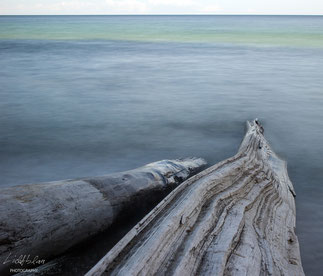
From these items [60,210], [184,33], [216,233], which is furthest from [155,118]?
[184,33]

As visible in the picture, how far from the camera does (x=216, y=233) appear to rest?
2.00m

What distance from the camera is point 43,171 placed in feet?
13.2

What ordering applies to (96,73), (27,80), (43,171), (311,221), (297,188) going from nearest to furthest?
(311,221)
(297,188)
(43,171)
(27,80)
(96,73)

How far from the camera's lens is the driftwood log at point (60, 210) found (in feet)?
6.11

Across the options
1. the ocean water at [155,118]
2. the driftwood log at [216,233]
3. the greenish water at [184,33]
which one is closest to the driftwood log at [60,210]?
the driftwood log at [216,233]

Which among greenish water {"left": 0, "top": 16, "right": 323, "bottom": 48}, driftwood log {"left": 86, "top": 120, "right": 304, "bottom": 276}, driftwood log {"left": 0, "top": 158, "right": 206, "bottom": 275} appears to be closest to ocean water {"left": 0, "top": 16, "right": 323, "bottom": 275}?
driftwood log {"left": 86, "top": 120, "right": 304, "bottom": 276}

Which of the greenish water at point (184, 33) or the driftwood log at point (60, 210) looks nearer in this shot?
the driftwood log at point (60, 210)

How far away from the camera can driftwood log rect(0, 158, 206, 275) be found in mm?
1861

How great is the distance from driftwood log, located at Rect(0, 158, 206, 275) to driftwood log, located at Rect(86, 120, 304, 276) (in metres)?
0.40

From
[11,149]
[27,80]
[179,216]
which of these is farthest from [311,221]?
[27,80]

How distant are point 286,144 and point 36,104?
4.88 metres

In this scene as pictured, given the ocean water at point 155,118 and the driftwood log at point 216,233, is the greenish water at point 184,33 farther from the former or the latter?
the driftwood log at point 216,233

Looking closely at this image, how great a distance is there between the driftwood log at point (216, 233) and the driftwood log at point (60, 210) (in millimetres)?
405

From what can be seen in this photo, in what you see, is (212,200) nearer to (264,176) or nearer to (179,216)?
(179,216)
